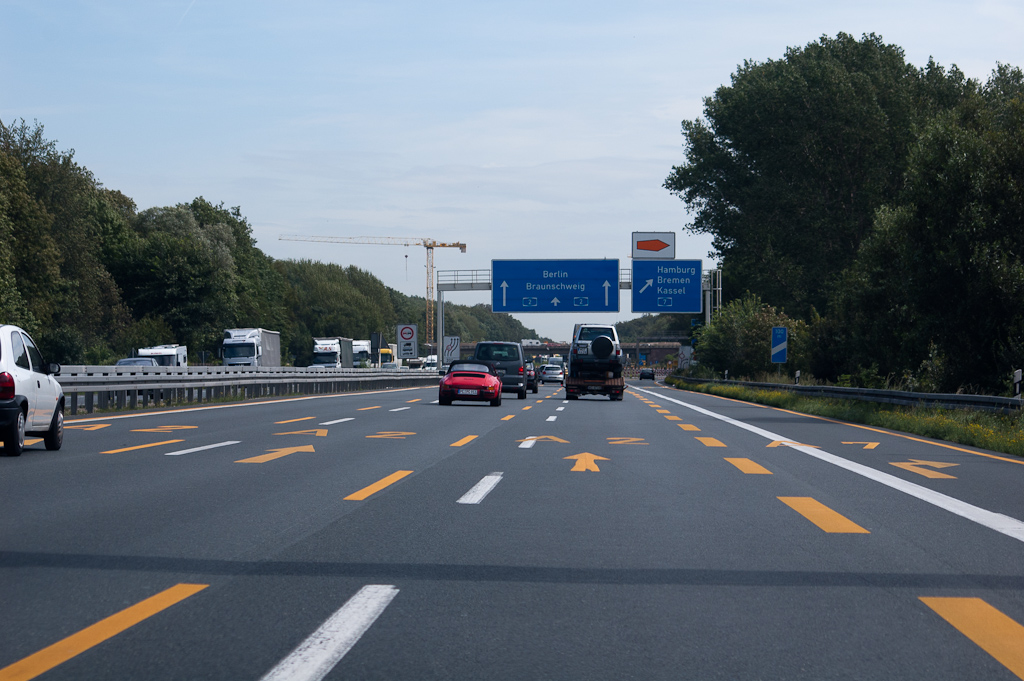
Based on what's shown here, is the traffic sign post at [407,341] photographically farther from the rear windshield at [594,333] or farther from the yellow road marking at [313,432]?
the yellow road marking at [313,432]

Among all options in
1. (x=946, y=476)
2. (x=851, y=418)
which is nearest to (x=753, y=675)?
(x=946, y=476)

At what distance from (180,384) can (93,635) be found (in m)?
22.6

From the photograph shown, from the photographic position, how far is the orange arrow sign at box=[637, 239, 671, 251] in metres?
50.9

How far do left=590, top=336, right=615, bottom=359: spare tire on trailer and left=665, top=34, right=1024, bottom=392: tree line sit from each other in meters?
9.18

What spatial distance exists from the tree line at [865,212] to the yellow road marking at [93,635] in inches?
903

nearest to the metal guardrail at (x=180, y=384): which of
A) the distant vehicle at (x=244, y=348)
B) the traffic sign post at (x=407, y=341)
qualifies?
the traffic sign post at (x=407, y=341)

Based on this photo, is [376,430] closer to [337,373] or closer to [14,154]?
[337,373]

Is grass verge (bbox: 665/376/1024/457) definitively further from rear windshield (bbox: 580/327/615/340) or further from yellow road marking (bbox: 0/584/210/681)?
yellow road marking (bbox: 0/584/210/681)

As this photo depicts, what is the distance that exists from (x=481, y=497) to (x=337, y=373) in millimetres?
32711

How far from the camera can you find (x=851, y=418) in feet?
73.7

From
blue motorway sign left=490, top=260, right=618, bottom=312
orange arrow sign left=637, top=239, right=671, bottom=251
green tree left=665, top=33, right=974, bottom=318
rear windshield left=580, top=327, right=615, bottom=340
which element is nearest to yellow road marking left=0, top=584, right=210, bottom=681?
rear windshield left=580, top=327, right=615, bottom=340

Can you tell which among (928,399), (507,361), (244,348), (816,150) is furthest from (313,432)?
(816,150)

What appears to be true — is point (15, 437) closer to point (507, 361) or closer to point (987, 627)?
point (987, 627)

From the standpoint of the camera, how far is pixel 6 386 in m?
11.8
